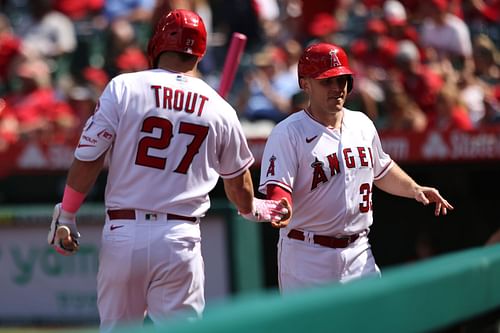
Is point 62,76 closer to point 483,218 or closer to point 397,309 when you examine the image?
point 483,218

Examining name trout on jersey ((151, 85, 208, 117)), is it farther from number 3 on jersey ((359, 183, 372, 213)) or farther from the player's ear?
number 3 on jersey ((359, 183, 372, 213))

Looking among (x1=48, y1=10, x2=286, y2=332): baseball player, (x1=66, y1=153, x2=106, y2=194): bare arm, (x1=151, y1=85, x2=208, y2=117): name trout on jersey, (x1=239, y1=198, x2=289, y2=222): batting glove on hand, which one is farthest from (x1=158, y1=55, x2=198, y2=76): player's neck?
(x1=239, y1=198, x2=289, y2=222): batting glove on hand

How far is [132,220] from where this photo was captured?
14.5 ft

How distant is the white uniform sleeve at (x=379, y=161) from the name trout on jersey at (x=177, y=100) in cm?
111

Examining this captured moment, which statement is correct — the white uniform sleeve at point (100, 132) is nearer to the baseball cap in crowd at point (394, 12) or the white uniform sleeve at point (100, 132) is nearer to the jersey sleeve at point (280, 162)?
the jersey sleeve at point (280, 162)

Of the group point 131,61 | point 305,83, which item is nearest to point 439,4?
point 131,61

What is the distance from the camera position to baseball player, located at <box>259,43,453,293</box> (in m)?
4.91

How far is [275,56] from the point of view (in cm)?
1057

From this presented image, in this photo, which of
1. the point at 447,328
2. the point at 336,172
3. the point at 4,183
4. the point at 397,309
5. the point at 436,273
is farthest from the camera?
the point at 4,183

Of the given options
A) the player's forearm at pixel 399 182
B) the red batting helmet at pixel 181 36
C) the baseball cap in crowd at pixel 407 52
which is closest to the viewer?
the red batting helmet at pixel 181 36

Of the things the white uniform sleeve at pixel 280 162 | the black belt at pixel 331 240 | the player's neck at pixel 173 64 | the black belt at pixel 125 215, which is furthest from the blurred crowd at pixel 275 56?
the black belt at pixel 125 215

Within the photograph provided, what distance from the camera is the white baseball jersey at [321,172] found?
4.89 meters

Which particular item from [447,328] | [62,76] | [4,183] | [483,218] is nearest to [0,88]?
[62,76]

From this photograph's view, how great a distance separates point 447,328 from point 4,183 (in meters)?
6.44
